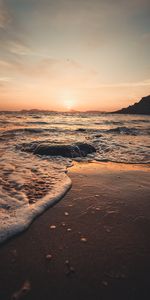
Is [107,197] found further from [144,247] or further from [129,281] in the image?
[129,281]

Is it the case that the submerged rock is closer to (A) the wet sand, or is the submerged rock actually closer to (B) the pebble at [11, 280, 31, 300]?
(A) the wet sand

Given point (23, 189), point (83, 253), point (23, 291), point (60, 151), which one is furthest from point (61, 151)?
point (23, 291)

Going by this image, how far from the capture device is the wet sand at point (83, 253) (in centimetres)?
195

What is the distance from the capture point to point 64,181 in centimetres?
478

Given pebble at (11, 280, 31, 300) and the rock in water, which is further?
the rock in water

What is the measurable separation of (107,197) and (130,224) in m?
0.94

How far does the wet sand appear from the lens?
6.41 feet

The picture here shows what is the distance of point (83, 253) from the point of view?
2.42 m

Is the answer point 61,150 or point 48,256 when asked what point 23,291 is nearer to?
point 48,256

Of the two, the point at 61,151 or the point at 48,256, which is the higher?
the point at 61,151

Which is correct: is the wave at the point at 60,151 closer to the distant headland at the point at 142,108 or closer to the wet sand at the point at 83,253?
the wet sand at the point at 83,253

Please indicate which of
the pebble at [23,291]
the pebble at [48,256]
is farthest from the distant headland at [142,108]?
the pebble at [23,291]

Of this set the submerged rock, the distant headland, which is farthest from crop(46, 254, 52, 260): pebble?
the distant headland

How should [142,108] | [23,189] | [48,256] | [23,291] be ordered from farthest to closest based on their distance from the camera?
[142,108] → [23,189] → [48,256] → [23,291]
